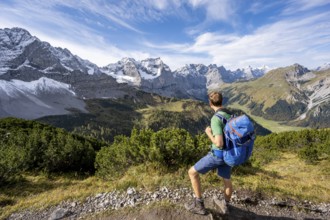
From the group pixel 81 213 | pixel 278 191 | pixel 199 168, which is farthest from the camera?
pixel 278 191

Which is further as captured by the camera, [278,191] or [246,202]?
[278,191]

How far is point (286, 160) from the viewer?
149 ft

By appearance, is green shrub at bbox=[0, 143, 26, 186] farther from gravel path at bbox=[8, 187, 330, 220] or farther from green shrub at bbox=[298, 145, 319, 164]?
green shrub at bbox=[298, 145, 319, 164]

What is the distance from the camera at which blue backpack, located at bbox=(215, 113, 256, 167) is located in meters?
7.55

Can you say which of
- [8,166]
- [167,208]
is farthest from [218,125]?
[8,166]

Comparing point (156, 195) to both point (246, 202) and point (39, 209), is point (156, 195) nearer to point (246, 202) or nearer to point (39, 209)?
point (246, 202)

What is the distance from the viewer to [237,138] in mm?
7547

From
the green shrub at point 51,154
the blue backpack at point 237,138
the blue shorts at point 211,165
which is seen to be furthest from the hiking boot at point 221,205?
the green shrub at point 51,154

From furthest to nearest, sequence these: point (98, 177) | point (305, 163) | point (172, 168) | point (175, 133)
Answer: point (305, 163), point (98, 177), point (175, 133), point (172, 168)

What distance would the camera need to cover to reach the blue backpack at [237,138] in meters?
7.55

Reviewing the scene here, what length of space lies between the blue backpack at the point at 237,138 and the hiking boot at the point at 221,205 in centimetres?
251

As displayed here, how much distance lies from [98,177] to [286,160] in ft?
124

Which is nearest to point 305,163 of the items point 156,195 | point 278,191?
point 278,191

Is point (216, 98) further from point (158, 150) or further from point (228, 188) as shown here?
point (158, 150)
